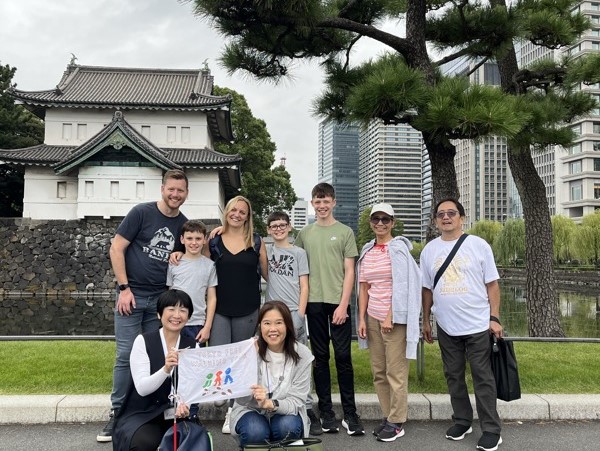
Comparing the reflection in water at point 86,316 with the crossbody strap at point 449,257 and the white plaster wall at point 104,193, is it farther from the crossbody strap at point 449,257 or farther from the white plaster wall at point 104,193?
the crossbody strap at point 449,257

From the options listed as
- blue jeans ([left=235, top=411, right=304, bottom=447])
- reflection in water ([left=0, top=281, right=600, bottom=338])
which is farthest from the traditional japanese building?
blue jeans ([left=235, top=411, right=304, bottom=447])

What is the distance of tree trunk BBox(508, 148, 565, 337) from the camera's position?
7.53 meters

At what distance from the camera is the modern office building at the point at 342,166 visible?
45.0 meters

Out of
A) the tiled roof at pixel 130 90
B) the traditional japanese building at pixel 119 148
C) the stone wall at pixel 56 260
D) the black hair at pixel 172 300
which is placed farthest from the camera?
the tiled roof at pixel 130 90

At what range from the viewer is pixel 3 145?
24.4m

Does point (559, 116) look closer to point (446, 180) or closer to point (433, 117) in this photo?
point (446, 180)

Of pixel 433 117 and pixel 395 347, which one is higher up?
pixel 433 117

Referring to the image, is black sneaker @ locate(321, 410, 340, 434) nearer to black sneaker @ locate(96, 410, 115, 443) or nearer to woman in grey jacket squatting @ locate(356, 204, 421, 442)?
woman in grey jacket squatting @ locate(356, 204, 421, 442)

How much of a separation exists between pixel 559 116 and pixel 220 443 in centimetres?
578

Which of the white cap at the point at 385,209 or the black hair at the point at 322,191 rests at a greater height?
the black hair at the point at 322,191

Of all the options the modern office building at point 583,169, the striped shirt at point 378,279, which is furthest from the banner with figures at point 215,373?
the modern office building at point 583,169

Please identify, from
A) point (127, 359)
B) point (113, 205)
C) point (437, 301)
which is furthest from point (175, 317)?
point (113, 205)

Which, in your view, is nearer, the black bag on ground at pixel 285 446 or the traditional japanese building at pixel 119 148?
the black bag on ground at pixel 285 446

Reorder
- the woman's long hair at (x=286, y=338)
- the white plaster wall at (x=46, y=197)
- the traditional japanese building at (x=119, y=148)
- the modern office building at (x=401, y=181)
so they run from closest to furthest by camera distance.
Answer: the woman's long hair at (x=286, y=338) < the traditional japanese building at (x=119, y=148) < the white plaster wall at (x=46, y=197) < the modern office building at (x=401, y=181)
